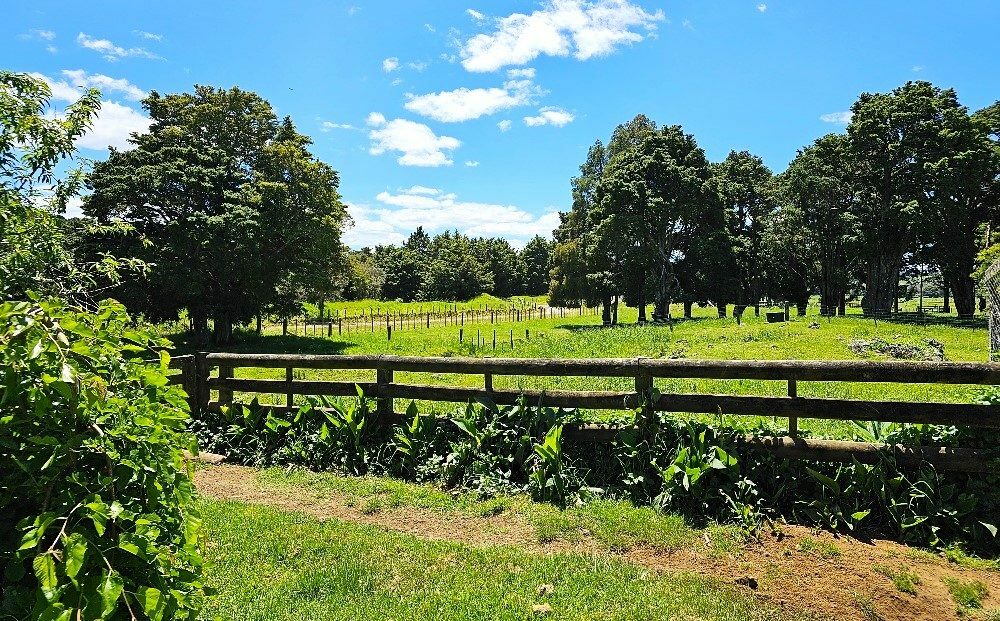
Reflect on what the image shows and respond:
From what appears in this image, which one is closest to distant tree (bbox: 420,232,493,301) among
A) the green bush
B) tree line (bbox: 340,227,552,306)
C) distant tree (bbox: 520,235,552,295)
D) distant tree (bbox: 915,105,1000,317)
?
tree line (bbox: 340,227,552,306)

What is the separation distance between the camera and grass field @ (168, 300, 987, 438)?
11234mm

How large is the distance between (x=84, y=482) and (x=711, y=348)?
21.4 meters

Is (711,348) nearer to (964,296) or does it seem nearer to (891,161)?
(891,161)

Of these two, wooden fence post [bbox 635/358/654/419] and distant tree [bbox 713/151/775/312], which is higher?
distant tree [bbox 713/151/775/312]

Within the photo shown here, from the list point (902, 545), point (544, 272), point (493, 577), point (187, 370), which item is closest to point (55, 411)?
point (493, 577)

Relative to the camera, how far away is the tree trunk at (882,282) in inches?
1407

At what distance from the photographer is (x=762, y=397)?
558cm

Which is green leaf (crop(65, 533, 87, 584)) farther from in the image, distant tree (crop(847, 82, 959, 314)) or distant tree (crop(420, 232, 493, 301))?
distant tree (crop(420, 232, 493, 301))

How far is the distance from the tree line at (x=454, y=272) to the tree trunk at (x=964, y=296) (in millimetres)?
55261

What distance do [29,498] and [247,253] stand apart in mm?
25642

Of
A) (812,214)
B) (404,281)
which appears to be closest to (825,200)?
(812,214)

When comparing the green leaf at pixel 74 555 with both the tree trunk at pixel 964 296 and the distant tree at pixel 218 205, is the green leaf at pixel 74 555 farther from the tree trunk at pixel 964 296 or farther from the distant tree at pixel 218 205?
the tree trunk at pixel 964 296

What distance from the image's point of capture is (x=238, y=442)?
7.75 m

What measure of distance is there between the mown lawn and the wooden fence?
187 cm
